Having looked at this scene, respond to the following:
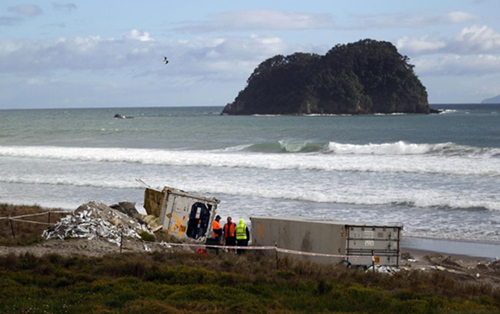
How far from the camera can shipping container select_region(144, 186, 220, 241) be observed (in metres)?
18.4

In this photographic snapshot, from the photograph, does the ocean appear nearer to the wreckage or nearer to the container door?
the wreckage

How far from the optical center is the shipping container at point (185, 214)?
18391 mm

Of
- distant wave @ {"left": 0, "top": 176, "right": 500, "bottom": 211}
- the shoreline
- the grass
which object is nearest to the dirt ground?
the shoreline

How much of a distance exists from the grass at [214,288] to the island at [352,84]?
135 metres

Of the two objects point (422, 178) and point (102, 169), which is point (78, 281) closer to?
point (422, 178)

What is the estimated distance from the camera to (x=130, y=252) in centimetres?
1486

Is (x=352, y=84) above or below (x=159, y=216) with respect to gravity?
above

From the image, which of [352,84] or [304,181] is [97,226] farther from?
[352,84]

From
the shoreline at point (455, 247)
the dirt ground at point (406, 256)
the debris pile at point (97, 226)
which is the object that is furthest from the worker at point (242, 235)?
the shoreline at point (455, 247)

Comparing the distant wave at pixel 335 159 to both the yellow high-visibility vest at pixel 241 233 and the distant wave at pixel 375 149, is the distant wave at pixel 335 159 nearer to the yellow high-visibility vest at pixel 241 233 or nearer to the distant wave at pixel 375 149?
the distant wave at pixel 375 149

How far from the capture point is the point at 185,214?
18.6 metres

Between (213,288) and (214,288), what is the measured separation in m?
0.02

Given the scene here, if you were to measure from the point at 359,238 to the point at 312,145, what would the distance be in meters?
38.8

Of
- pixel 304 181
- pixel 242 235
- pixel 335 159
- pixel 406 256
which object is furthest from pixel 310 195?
pixel 335 159
